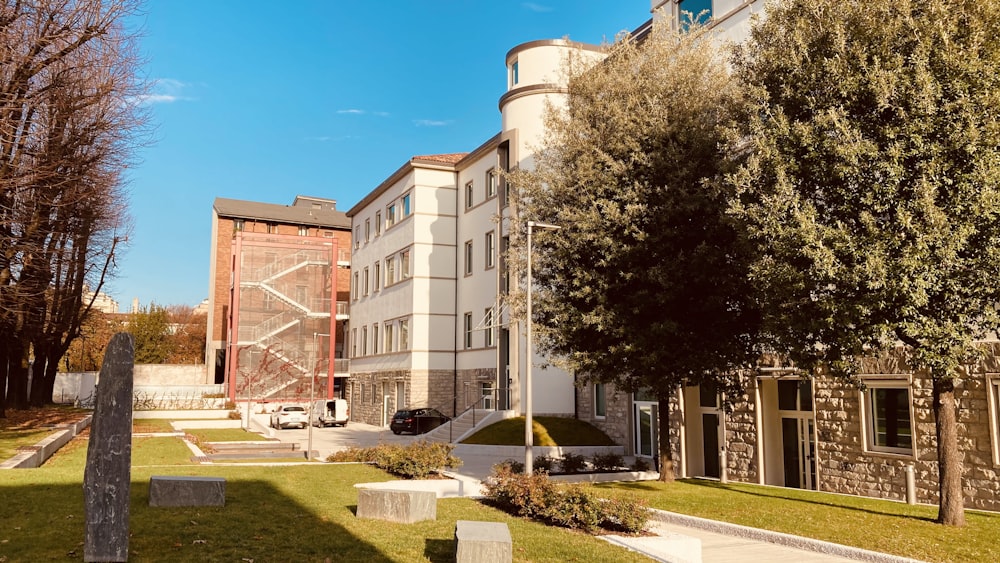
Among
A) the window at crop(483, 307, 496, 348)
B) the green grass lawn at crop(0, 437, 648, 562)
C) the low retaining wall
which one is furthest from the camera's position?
the window at crop(483, 307, 496, 348)

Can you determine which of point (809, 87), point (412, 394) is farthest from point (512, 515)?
point (412, 394)

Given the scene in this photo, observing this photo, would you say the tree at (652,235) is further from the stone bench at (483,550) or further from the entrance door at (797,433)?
the stone bench at (483,550)

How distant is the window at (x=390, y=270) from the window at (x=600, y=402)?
20.6m

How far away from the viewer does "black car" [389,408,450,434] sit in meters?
39.5

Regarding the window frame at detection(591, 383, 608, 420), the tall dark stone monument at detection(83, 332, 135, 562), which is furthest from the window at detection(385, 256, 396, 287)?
the tall dark stone monument at detection(83, 332, 135, 562)

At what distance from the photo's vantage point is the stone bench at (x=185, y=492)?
12219mm

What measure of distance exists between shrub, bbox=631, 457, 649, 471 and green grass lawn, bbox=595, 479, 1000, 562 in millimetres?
4902

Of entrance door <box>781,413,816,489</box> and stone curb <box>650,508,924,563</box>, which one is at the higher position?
entrance door <box>781,413,816,489</box>

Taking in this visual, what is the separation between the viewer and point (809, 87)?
13453 millimetres

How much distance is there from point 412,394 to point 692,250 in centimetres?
2879

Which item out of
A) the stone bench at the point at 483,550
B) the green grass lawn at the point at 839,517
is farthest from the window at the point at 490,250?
the stone bench at the point at 483,550

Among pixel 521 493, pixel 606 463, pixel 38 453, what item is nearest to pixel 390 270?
pixel 606 463

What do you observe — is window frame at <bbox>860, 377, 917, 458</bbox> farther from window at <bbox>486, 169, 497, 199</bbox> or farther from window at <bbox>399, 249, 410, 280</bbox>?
window at <bbox>399, 249, 410, 280</bbox>

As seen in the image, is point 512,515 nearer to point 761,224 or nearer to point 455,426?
point 761,224
